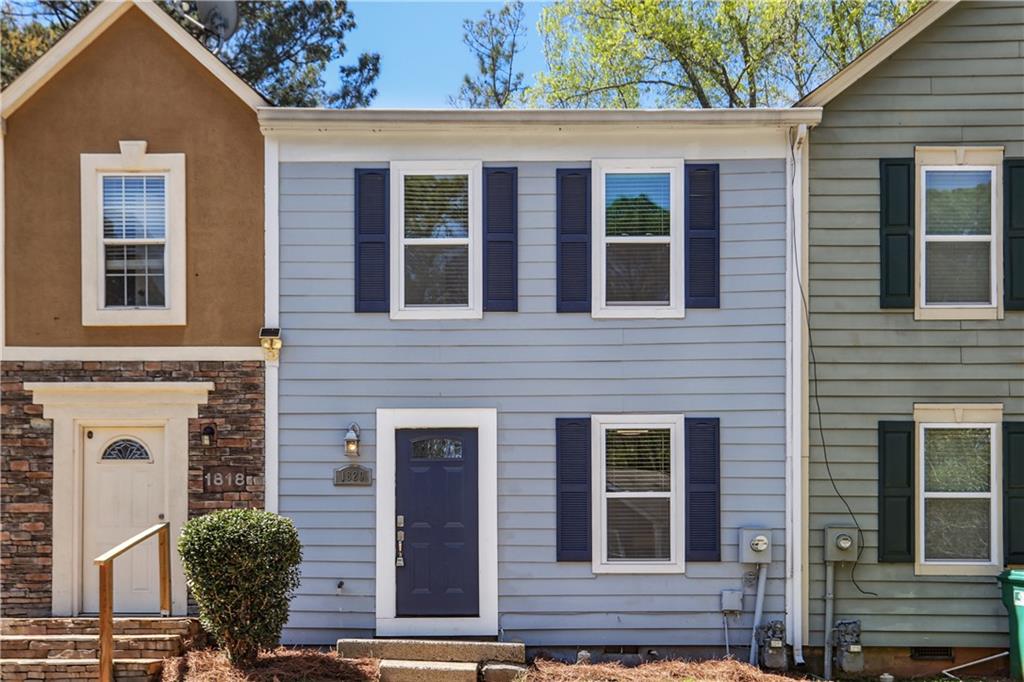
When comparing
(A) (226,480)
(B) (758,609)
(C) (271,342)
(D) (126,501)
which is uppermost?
(C) (271,342)

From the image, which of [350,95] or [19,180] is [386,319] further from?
[350,95]

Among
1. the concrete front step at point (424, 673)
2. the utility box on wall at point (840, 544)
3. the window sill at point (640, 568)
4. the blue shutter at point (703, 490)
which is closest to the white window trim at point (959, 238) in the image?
the utility box on wall at point (840, 544)

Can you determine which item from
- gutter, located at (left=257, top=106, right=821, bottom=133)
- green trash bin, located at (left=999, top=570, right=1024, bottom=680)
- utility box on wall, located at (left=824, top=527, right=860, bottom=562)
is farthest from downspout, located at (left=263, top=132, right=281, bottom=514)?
green trash bin, located at (left=999, top=570, right=1024, bottom=680)

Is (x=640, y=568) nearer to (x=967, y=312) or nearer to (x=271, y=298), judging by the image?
(x=967, y=312)

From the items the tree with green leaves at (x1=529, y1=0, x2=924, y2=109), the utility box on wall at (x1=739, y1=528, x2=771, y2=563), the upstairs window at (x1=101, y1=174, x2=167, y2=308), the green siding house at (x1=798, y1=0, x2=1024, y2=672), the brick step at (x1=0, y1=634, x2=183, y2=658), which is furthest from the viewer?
the tree with green leaves at (x1=529, y1=0, x2=924, y2=109)

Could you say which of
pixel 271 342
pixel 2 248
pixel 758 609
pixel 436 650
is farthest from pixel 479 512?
pixel 2 248

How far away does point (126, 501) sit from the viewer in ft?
24.8

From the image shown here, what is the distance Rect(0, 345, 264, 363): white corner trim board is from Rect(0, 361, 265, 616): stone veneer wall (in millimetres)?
54

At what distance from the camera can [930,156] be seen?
7.41 m

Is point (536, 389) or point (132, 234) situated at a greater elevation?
point (132, 234)

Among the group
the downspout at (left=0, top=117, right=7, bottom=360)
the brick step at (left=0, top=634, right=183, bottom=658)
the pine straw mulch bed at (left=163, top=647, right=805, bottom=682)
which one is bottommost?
the pine straw mulch bed at (left=163, top=647, right=805, bottom=682)

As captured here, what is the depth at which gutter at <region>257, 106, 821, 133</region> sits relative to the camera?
7262 mm

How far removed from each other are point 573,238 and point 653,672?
13.1ft

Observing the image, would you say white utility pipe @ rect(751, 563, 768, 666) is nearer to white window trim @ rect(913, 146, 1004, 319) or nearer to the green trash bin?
the green trash bin
